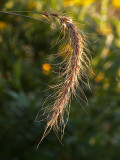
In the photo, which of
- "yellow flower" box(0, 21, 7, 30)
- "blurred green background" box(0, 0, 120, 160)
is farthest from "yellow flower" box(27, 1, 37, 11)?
"yellow flower" box(0, 21, 7, 30)

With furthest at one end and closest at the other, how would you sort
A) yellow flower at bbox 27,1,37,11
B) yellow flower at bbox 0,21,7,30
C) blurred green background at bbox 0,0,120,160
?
yellow flower at bbox 27,1,37,11 < yellow flower at bbox 0,21,7,30 < blurred green background at bbox 0,0,120,160

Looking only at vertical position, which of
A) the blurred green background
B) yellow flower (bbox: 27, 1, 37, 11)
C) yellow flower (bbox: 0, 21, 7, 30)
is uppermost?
yellow flower (bbox: 27, 1, 37, 11)

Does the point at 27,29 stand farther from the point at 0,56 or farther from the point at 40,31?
the point at 0,56

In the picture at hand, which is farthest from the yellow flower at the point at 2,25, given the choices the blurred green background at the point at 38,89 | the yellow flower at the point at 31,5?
the yellow flower at the point at 31,5

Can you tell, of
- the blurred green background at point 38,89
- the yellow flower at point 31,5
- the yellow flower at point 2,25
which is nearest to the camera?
the blurred green background at point 38,89

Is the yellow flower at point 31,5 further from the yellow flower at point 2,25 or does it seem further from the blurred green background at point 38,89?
the yellow flower at point 2,25

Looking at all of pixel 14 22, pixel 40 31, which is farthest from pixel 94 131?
pixel 14 22

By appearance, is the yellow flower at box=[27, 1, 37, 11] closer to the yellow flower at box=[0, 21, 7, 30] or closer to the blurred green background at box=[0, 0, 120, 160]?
the blurred green background at box=[0, 0, 120, 160]

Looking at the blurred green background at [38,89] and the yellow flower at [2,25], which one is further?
the yellow flower at [2,25]

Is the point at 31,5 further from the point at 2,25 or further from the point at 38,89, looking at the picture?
the point at 38,89

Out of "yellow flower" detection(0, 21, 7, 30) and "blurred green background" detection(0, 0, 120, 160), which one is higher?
"yellow flower" detection(0, 21, 7, 30)
